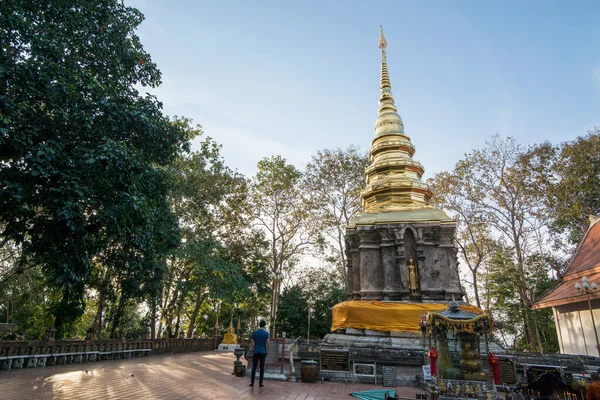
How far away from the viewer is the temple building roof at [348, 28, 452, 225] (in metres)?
15.0

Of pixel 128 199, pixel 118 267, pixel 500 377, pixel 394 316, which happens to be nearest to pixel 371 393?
pixel 500 377

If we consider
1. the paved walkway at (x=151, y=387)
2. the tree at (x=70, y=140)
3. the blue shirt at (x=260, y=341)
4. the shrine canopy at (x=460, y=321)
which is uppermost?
the tree at (x=70, y=140)

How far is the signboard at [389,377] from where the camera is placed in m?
8.75

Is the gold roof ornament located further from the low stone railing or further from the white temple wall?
the low stone railing

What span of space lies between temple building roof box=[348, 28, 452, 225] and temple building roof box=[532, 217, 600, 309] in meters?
5.57

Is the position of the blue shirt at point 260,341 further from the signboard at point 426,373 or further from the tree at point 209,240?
the tree at point 209,240

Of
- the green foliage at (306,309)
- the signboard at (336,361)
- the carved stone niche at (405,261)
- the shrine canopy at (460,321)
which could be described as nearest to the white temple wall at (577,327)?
the carved stone niche at (405,261)

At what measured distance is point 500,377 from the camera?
28.0ft

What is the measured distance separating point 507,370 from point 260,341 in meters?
5.98

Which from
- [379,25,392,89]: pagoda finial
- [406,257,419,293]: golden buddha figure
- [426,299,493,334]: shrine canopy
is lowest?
[426,299,493,334]: shrine canopy

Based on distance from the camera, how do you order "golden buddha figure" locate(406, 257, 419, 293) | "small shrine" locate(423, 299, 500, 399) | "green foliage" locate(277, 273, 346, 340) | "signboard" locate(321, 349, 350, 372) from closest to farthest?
"small shrine" locate(423, 299, 500, 399)
"signboard" locate(321, 349, 350, 372)
"golden buddha figure" locate(406, 257, 419, 293)
"green foliage" locate(277, 273, 346, 340)

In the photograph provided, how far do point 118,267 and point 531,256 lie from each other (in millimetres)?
23075

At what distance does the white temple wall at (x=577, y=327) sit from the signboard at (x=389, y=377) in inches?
371

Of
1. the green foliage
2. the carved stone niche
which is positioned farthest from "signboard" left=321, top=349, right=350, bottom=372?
the green foliage
